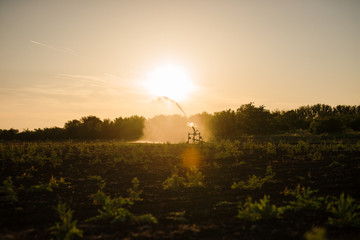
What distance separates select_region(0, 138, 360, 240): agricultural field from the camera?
498 centimetres

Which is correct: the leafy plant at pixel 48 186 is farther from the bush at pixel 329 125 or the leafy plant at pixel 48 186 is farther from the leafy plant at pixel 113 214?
the bush at pixel 329 125

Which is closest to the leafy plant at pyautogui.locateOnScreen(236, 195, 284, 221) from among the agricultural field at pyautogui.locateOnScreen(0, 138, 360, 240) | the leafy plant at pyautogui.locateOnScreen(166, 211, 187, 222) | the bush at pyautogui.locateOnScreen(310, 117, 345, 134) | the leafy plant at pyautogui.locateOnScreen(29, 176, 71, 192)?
the agricultural field at pyautogui.locateOnScreen(0, 138, 360, 240)

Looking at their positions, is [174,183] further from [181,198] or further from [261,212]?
[261,212]

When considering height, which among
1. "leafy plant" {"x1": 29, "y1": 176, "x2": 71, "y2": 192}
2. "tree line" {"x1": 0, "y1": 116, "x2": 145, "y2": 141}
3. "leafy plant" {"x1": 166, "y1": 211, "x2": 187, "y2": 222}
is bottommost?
"leafy plant" {"x1": 166, "y1": 211, "x2": 187, "y2": 222}

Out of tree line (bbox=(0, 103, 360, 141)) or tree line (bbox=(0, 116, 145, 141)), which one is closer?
tree line (bbox=(0, 103, 360, 141))

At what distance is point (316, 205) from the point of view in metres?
5.79

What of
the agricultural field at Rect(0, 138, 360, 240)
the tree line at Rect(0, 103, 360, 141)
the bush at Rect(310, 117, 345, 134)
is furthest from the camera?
the tree line at Rect(0, 103, 360, 141)

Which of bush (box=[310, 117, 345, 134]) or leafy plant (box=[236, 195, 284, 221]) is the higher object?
bush (box=[310, 117, 345, 134])

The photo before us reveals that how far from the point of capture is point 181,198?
7387mm

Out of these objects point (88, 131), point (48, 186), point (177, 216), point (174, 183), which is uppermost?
point (88, 131)

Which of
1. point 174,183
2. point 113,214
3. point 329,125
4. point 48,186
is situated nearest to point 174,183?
point 174,183

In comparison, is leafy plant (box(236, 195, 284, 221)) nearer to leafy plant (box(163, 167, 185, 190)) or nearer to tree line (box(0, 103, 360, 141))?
leafy plant (box(163, 167, 185, 190))

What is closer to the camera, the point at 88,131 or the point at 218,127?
the point at 88,131

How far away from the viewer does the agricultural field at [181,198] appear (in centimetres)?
498
